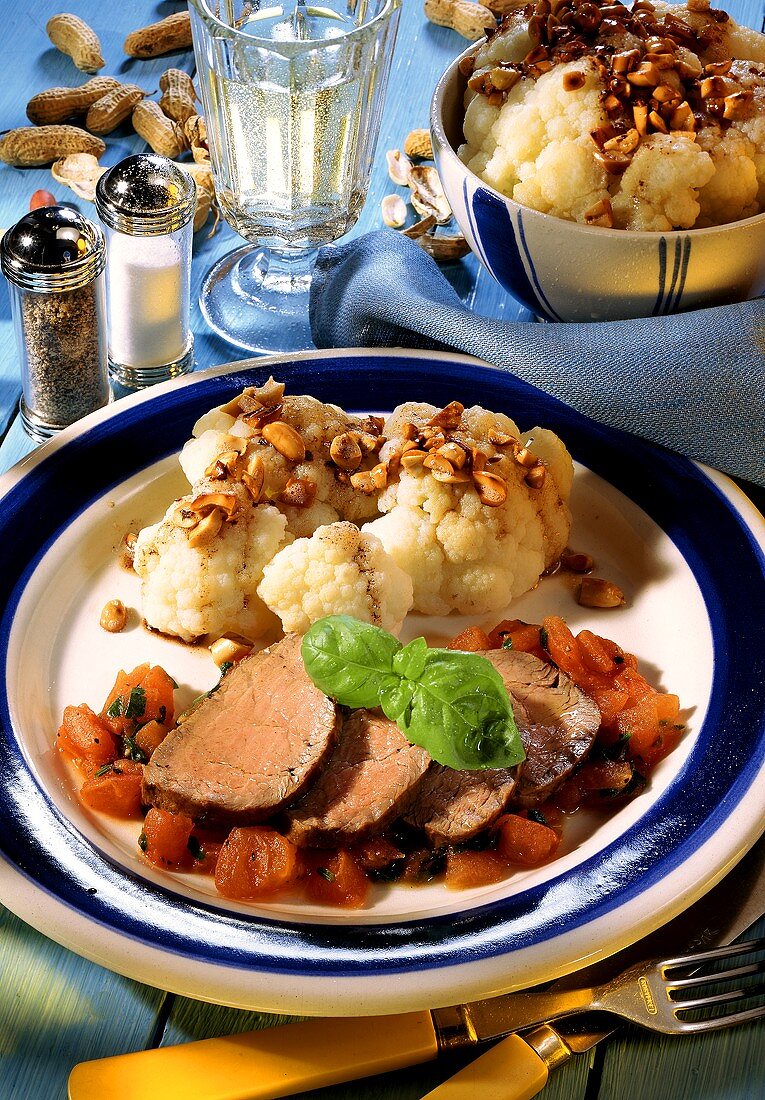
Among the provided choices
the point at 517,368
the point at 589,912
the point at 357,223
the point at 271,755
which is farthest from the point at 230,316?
the point at 589,912

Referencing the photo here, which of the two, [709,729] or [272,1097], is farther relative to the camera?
[709,729]

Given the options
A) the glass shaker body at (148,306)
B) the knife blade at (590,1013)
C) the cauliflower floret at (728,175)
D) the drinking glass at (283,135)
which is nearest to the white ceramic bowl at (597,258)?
the cauliflower floret at (728,175)

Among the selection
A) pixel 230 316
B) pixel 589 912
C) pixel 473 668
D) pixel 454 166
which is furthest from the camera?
pixel 230 316

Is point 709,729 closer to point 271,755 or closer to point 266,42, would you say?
point 271,755

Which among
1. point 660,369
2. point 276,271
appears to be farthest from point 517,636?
point 276,271

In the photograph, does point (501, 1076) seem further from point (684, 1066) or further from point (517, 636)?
point (517, 636)

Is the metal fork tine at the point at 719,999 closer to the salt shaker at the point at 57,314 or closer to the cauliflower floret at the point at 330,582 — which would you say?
the cauliflower floret at the point at 330,582

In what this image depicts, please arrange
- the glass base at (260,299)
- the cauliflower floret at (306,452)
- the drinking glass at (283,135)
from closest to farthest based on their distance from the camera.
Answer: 1. the cauliflower floret at (306,452)
2. the drinking glass at (283,135)
3. the glass base at (260,299)
